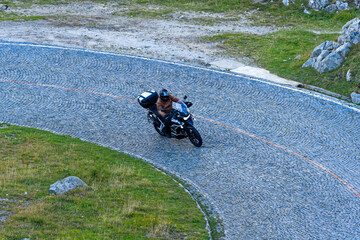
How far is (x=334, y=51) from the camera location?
22.2 meters

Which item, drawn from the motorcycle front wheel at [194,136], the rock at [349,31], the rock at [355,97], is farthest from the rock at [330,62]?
the motorcycle front wheel at [194,136]

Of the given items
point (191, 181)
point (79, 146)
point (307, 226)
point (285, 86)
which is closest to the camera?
point (307, 226)

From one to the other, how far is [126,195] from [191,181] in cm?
238

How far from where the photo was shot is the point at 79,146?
14.8m

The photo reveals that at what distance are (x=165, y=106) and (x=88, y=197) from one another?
17.9 ft

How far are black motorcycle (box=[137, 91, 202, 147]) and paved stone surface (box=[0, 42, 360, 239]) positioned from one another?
0.35 meters

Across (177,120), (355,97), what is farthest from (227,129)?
(355,97)

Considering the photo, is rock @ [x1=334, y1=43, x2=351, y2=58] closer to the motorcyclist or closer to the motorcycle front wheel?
the motorcyclist

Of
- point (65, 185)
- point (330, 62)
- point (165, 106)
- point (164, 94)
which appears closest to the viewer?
point (65, 185)

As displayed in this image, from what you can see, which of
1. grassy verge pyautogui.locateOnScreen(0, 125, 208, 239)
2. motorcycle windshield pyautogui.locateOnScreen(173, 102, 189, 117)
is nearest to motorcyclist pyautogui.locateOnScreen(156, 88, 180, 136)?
motorcycle windshield pyautogui.locateOnScreen(173, 102, 189, 117)

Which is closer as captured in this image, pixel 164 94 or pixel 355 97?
pixel 164 94

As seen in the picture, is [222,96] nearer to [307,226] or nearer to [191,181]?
[191,181]

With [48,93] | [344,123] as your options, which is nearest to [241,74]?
[344,123]

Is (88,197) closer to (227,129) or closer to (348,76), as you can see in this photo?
(227,129)
